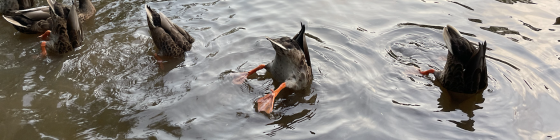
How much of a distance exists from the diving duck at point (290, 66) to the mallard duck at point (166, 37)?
1.21 metres

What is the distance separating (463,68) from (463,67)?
0.01 m

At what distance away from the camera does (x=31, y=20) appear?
240 inches

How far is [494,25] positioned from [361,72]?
2916mm

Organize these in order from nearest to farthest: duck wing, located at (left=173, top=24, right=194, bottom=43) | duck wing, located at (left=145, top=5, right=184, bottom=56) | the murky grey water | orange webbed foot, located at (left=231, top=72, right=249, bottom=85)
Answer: the murky grey water → orange webbed foot, located at (left=231, top=72, right=249, bottom=85) → duck wing, located at (left=145, top=5, right=184, bottom=56) → duck wing, located at (left=173, top=24, right=194, bottom=43)

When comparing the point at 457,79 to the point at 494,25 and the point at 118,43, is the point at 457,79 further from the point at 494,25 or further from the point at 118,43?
the point at 118,43

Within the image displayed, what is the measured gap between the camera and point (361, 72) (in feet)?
17.0

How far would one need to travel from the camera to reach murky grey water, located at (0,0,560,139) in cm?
410

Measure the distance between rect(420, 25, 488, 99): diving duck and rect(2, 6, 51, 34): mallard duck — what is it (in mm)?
6113

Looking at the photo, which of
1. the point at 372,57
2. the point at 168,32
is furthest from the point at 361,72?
the point at 168,32

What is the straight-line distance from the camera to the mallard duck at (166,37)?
5.41 meters

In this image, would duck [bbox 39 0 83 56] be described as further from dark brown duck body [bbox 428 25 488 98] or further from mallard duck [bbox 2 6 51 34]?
dark brown duck body [bbox 428 25 488 98]

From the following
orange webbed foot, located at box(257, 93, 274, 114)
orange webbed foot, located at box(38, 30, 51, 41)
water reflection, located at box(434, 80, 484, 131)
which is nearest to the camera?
orange webbed foot, located at box(257, 93, 274, 114)

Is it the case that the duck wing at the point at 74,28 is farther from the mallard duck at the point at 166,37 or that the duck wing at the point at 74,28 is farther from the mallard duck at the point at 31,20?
the mallard duck at the point at 166,37

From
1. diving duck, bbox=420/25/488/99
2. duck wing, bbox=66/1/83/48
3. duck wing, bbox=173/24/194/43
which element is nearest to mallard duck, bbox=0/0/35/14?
duck wing, bbox=66/1/83/48
